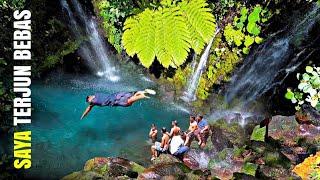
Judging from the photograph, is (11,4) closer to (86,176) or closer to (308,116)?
(86,176)

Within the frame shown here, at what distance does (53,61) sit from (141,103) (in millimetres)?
1853

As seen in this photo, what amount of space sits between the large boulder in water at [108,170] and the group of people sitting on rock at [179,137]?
77cm

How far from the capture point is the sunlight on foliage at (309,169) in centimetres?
406

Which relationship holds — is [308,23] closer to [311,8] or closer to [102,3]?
[311,8]

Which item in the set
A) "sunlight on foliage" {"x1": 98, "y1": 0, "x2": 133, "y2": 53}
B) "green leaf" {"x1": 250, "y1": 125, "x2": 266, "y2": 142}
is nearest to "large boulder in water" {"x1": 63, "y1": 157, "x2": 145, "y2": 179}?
"green leaf" {"x1": 250, "y1": 125, "x2": 266, "y2": 142}

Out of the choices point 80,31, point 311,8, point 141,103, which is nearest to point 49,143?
point 141,103

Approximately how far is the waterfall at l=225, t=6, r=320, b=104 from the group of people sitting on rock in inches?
39.2

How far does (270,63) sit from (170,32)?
2.98 m

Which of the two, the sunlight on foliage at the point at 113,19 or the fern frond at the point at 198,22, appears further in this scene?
the sunlight on foliage at the point at 113,19

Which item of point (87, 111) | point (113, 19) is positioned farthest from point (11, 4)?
point (87, 111)

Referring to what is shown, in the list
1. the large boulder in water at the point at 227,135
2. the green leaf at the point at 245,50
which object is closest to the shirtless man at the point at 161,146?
the large boulder in water at the point at 227,135

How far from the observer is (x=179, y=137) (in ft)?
20.4

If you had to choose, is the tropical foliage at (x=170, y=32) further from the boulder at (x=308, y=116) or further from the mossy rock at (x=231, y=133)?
the boulder at (x=308, y=116)

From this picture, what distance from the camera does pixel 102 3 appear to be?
7.89 metres
